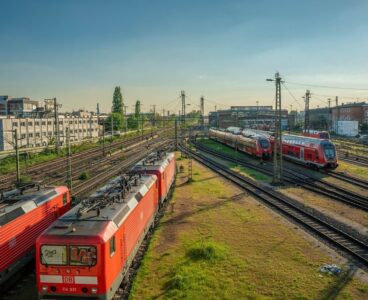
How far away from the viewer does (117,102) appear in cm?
12462

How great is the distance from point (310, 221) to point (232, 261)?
9.69m

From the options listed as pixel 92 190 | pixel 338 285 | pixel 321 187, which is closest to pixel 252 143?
pixel 321 187

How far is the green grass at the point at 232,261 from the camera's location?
15.7 meters

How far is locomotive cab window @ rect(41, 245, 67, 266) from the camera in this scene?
42.1 ft

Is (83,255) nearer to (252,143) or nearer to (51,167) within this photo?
(51,167)

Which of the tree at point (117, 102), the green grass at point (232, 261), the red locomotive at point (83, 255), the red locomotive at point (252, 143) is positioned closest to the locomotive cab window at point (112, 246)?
the red locomotive at point (83, 255)

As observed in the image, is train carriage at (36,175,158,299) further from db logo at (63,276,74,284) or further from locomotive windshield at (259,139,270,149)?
locomotive windshield at (259,139,270,149)

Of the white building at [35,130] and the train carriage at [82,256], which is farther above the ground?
the white building at [35,130]

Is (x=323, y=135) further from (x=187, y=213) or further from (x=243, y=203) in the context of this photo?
(x=187, y=213)

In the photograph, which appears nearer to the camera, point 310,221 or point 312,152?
point 310,221

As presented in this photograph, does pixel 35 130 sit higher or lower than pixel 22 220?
higher

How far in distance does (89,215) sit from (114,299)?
356 centimetres

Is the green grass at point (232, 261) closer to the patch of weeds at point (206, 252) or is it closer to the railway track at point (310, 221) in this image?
the patch of weeds at point (206, 252)

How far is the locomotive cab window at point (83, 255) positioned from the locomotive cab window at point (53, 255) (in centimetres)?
28
